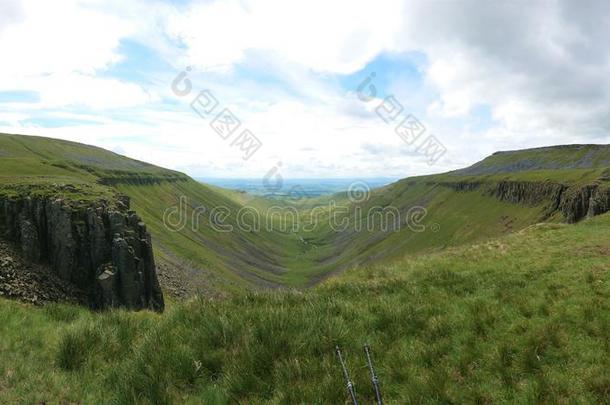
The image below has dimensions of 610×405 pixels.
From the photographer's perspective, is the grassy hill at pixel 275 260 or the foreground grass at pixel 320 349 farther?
the grassy hill at pixel 275 260

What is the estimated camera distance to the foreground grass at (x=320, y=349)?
834 centimetres

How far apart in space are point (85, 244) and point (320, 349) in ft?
105

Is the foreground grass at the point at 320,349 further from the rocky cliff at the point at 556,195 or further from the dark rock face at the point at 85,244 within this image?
the rocky cliff at the point at 556,195

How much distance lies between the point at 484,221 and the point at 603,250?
404 feet

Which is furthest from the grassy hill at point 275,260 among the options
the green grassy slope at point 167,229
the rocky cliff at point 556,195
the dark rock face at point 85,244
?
the dark rock face at point 85,244

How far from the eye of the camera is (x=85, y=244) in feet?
116

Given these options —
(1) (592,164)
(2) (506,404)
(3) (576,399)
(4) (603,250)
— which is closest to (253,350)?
(2) (506,404)

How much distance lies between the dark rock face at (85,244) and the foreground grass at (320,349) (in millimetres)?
20274

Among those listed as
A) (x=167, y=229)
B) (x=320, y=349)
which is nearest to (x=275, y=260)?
(x=167, y=229)

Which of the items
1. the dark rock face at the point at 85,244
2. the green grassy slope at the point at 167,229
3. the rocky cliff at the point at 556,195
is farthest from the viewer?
the green grassy slope at the point at 167,229

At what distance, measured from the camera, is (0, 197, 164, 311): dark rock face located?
104 ft

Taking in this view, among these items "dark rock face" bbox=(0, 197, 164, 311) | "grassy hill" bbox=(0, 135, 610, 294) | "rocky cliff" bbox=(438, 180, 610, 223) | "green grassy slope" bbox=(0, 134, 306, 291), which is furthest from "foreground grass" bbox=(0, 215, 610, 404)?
"rocky cliff" bbox=(438, 180, 610, 223)

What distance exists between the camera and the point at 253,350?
31.8ft

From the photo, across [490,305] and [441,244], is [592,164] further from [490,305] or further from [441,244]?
[490,305]
